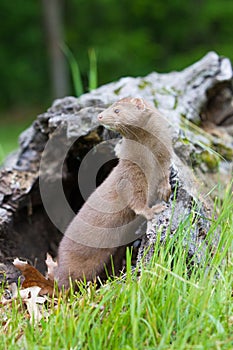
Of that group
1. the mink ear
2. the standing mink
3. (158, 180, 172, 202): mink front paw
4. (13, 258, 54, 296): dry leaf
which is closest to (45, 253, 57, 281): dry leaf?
the standing mink

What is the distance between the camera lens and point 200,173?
3.76 m

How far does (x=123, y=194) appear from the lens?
10.4 feet

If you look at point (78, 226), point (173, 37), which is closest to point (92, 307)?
point (78, 226)

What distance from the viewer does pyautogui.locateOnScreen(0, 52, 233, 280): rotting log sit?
373 cm

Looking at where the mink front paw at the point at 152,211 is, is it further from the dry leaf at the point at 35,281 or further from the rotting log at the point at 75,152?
the dry leaf at the point at 35,281

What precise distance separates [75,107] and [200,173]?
3.37ft

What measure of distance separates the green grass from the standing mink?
623 mm

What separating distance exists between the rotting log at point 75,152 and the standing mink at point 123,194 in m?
0.27

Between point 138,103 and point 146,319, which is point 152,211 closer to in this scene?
point 138,103

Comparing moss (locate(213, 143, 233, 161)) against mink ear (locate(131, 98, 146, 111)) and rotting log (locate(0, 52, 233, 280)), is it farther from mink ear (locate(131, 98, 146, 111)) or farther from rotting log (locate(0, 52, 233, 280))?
mink ear (locate(131, 98, 146, 111))

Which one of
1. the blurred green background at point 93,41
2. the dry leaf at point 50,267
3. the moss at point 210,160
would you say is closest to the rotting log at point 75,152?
the moss at point 210,160

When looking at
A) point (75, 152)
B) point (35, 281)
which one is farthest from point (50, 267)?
point (75, 152)

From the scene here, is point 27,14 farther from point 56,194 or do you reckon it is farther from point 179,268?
point 179,268

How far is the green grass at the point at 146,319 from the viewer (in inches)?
86.4
